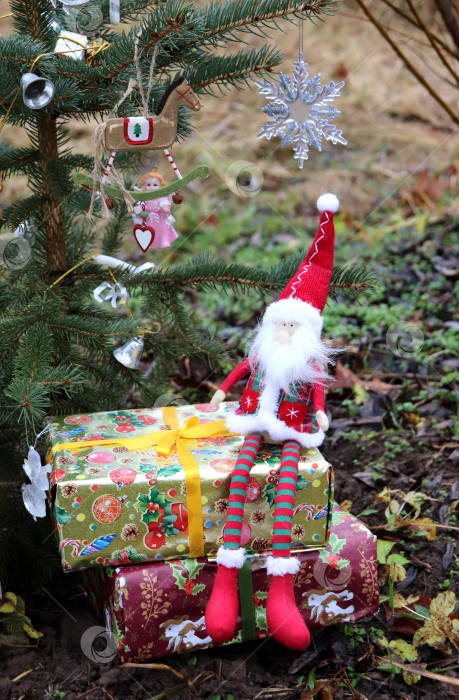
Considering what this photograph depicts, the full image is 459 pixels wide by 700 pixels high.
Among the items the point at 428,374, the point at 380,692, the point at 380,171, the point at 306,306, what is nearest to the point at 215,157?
the point at 380,171

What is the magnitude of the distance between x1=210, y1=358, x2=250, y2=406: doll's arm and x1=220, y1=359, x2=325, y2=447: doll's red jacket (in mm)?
63

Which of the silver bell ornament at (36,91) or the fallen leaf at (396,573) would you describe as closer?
the silver bell ornament at (36,91)

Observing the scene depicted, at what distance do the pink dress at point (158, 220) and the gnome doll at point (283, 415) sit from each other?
30 centimetres

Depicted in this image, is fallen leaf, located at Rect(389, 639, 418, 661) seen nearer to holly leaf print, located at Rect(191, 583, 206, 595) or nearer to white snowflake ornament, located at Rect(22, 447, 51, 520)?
holly leaf print, located at Rect(191, 583, 206, 595)

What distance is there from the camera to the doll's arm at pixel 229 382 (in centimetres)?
148

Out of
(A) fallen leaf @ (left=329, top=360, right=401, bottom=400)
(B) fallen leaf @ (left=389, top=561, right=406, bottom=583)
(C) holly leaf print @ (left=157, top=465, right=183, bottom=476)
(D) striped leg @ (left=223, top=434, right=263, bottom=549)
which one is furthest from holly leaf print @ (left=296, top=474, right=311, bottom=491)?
(A) fallen leaf @ (left=329, top=360, right=401, bottom=400)

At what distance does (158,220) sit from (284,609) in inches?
34.5

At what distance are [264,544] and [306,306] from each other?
0.52m

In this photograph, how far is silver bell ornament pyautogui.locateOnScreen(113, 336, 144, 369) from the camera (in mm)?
1541

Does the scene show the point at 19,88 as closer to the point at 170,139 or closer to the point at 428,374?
the point at 170,139

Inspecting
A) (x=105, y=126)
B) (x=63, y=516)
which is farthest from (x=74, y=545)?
(x=105, y=126)

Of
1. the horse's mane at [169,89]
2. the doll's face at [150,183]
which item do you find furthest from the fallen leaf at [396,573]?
the horse's mane at [169,89]

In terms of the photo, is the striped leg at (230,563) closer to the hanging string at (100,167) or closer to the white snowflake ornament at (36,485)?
the white snowflake ornament at (36,485)

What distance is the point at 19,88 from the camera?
1.37 meters
